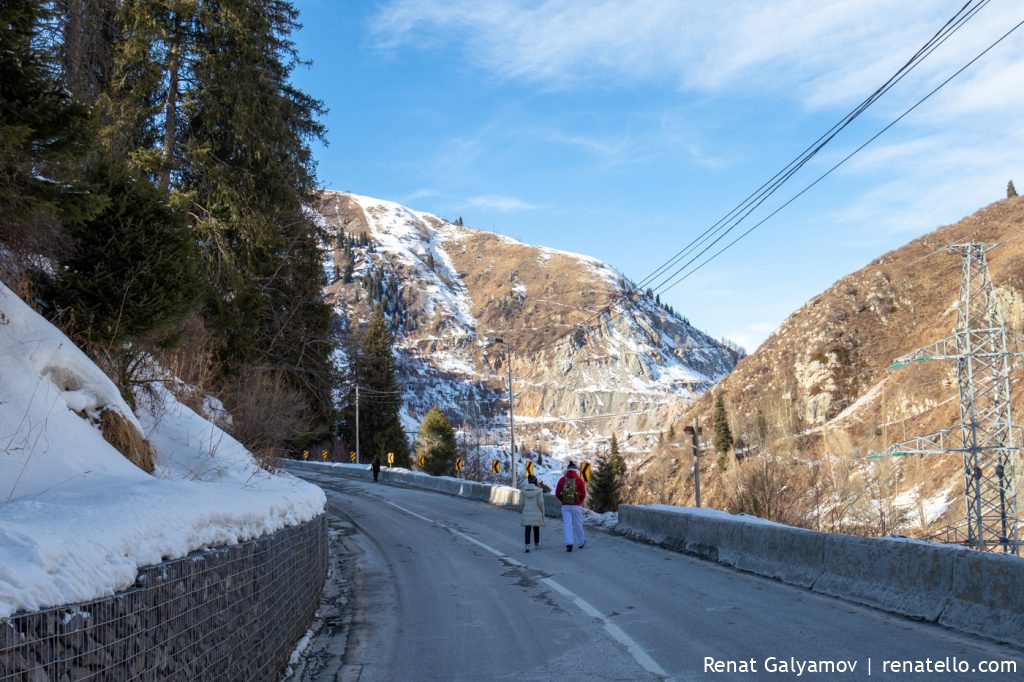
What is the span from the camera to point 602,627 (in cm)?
817

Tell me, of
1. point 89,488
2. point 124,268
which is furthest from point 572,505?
point 89,488

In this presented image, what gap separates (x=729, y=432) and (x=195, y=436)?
88490mm

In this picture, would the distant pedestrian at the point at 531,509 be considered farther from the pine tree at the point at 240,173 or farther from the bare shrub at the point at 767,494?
the bare shrub at the point at 767,494

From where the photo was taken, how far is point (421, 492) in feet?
119

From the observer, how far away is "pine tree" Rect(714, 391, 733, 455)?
92375 mm

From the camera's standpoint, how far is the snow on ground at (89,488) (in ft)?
10.5

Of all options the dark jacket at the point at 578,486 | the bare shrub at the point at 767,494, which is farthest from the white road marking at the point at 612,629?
the bare shrub at the point at 767,494

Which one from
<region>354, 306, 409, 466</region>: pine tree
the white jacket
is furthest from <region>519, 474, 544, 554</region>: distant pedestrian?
<region>354, 306, 409, 466</region>: pine tree

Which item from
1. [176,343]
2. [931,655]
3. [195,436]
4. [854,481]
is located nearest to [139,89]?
[176,343]

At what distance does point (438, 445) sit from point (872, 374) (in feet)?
166

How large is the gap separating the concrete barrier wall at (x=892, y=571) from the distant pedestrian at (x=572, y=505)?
2.67m

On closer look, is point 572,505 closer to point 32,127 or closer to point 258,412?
point 258,412

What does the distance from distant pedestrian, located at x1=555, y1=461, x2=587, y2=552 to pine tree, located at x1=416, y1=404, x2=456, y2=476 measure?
5959 centimetres

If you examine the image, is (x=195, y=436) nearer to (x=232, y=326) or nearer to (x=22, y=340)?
(x=22, y=340)
